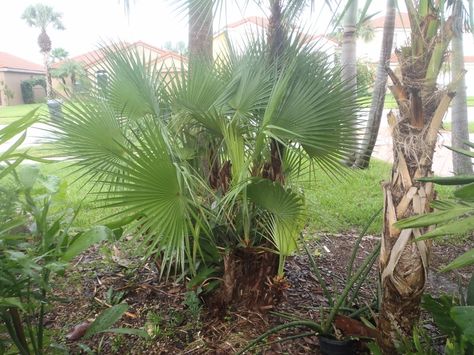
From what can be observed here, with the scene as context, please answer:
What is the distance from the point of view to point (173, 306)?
226 centimetres

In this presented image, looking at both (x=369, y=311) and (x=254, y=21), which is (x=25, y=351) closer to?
(x=369, y=311)

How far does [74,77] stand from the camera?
2.26m

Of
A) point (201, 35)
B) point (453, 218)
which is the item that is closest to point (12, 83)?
point (201, 35)

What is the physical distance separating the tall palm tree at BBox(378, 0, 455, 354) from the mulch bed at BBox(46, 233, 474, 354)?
47cm

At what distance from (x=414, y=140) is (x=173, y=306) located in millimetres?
1589

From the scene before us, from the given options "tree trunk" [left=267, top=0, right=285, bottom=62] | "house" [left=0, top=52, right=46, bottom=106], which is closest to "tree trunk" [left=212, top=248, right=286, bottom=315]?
"tree trunk" [left=267, top=0, right=285, bottom=62]

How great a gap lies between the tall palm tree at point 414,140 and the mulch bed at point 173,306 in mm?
465

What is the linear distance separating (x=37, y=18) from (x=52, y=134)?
31.8m

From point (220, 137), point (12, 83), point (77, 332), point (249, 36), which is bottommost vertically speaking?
point (77, 332)

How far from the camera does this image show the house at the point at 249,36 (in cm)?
218

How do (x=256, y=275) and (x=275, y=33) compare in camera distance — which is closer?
(x=256, y=275)

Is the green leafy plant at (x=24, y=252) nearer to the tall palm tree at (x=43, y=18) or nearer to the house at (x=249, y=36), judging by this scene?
the house at (x=249, y=36)

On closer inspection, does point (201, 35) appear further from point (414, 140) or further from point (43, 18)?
point (43, 18)

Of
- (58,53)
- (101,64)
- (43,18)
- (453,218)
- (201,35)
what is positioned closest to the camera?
(453,218)
